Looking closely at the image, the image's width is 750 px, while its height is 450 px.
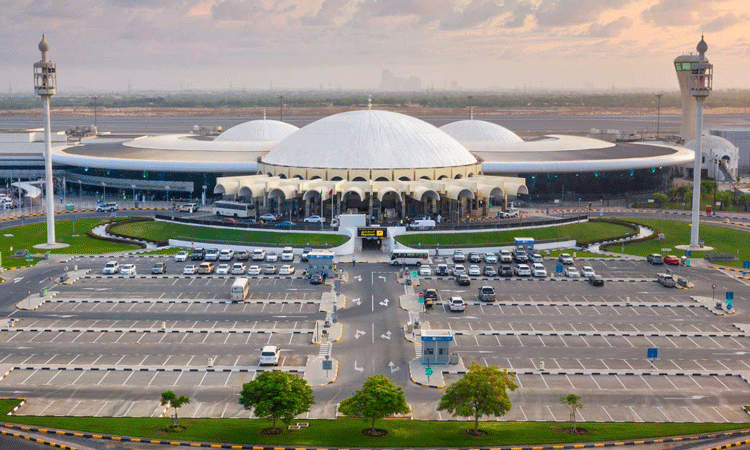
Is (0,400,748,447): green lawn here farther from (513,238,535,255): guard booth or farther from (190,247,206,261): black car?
(513,238,535,255): guard booth

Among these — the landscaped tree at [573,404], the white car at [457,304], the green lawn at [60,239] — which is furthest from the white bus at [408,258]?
the landscaped tree at [573,404]

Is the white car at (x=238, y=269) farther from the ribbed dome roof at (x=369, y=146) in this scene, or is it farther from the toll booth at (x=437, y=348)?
the ribbed dome roof at (x=369, y=146)

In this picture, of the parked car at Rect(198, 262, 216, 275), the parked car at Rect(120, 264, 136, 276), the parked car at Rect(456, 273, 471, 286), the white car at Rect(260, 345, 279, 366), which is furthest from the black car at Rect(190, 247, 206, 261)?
the white car at Rect(260, 345, 279, 366)

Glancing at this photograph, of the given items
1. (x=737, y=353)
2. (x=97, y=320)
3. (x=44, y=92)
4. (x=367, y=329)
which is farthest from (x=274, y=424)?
(x=44, y=92)

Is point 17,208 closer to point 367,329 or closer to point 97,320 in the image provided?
point 97,320

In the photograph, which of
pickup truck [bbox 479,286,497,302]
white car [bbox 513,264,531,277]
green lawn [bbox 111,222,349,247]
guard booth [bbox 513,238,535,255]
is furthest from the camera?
green lawn [bbox 111,222,349,247]

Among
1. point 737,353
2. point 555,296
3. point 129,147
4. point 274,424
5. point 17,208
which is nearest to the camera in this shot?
point 274,424
